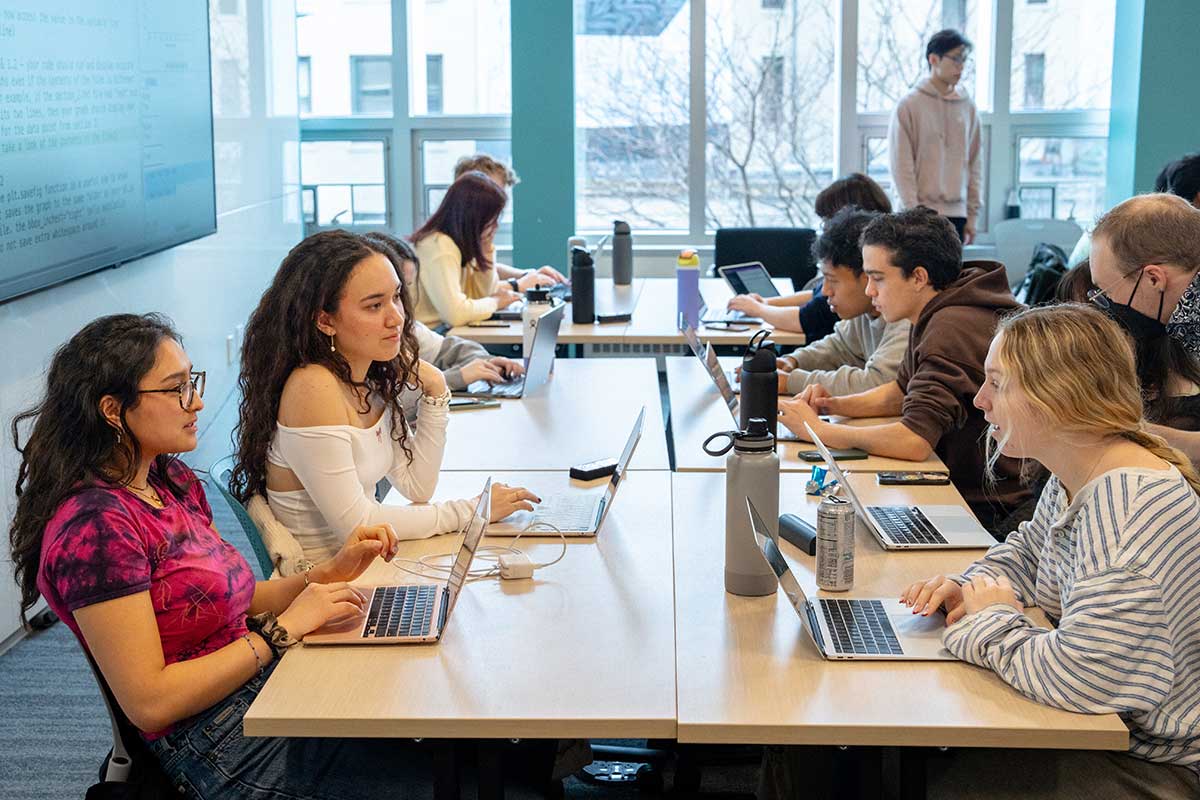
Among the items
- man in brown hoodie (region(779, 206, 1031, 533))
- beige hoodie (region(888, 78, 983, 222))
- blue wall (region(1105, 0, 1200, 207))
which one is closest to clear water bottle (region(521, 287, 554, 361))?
man in brown hoodie (region(779, 206, 1031, 533))

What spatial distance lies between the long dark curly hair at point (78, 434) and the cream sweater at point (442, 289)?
2.78m

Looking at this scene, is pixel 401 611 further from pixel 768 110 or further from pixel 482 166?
pixel 768 110

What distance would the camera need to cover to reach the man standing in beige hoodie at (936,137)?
658cm

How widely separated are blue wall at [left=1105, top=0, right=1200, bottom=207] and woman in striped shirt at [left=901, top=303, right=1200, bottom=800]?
558 centimetres

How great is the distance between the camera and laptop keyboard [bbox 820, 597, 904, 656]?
1868 mm

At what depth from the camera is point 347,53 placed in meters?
7.34

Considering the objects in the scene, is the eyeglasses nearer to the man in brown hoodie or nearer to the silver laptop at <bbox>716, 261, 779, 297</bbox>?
the man in brown hoodie

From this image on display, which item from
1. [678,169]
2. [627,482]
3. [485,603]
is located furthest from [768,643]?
[678,169]

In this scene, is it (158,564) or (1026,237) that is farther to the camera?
(1026,237)

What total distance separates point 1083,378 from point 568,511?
1.05 metres

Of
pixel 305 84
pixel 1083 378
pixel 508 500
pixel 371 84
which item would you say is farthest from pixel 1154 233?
pixel 305 84

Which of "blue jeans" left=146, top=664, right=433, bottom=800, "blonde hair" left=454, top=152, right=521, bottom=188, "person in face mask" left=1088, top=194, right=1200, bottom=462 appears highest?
"blonde hair" left=454, top=152, right=521, bottom=188

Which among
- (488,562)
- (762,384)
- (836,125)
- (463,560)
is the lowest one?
(488,562)

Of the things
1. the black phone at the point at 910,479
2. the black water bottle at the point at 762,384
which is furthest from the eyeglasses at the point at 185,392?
the black phone at the point at 910,479
